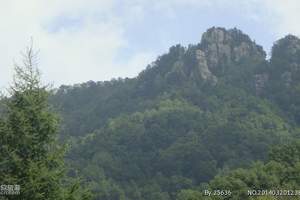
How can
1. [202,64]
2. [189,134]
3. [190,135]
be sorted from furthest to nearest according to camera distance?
1. [202,64]
2. [189,134]
3. [190,135]

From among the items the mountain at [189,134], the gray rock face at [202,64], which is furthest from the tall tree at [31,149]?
the gray rock face at [202,64]

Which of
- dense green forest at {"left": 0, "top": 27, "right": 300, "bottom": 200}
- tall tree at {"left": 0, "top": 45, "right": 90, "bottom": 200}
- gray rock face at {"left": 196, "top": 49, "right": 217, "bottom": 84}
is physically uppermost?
gray rock face at {"left": 196, "top": 49, "right": 217, "bottom": 84}

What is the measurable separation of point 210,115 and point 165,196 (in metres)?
51.1

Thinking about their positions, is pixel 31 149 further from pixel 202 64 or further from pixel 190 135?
pixel 202 64

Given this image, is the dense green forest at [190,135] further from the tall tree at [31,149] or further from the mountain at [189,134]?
the tall tree at [31,149]

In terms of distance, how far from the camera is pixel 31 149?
763 inches

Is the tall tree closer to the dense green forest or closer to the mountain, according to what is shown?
the dense green forest

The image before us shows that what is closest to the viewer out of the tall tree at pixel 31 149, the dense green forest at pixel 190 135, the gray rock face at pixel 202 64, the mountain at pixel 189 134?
the tall tree at pixel 31 149

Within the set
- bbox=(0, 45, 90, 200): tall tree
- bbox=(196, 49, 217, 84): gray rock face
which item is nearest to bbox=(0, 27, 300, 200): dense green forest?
bbox=(196, 49, 217, 84): gray rock face

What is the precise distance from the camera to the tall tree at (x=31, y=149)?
1875 cm

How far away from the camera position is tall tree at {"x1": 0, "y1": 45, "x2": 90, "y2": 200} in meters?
18.8

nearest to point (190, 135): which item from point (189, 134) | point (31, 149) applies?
point (189, 134)

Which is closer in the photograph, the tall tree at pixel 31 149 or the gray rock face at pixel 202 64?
the tall tree at pixel 31 149

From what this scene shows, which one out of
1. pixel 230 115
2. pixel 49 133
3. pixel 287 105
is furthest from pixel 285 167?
pixel 287 105
